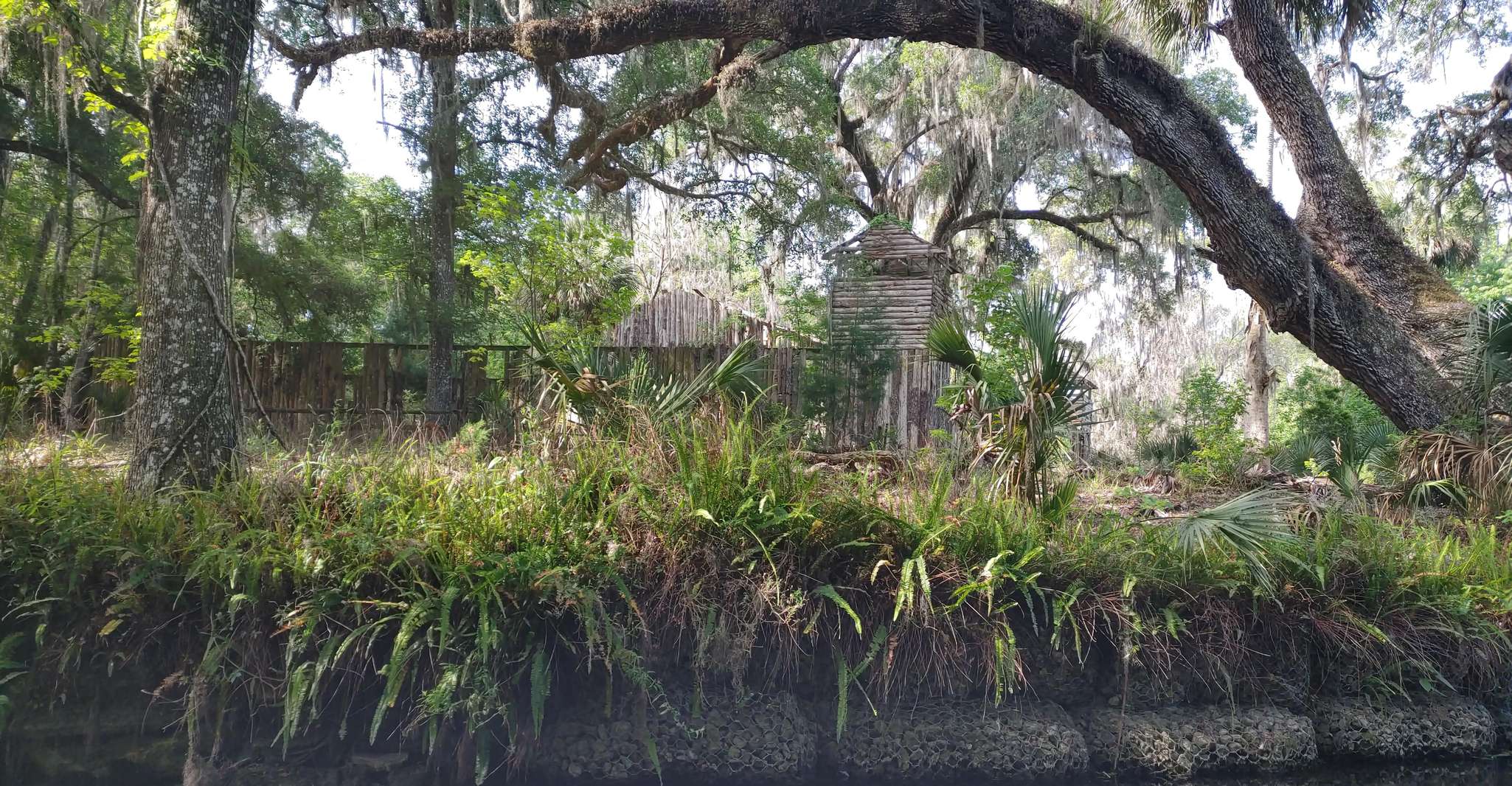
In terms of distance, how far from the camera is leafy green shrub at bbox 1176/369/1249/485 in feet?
27.0

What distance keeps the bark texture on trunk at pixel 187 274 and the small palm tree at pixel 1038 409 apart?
484cm

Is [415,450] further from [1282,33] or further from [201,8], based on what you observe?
[1282,33]

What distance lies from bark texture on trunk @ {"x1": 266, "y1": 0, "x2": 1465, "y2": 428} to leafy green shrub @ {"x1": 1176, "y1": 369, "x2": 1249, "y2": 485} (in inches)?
55.5

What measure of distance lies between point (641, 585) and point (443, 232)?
349 inches

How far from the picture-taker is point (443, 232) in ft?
38.0

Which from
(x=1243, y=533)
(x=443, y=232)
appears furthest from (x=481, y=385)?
(x=1243, y=533)

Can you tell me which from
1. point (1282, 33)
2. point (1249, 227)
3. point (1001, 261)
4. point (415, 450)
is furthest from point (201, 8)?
point (1001, 261)

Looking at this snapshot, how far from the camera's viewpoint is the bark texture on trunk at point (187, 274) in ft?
16.3

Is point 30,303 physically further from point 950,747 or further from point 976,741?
point 976,741

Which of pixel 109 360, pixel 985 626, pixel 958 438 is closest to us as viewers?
pixel 985 626

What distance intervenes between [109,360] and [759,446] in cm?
917

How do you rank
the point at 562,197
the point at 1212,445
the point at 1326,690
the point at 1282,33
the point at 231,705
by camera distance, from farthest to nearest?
the point at 562,197 → the point at 1212,445 → the point at 1282,33 → the point at 1326,690 → the point at 231,705

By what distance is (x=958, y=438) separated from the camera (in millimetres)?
6195

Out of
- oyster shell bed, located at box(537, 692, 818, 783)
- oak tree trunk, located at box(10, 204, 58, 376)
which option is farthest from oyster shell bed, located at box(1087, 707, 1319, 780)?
oak tree trunk, located at box(10, 204, 58, 376)
